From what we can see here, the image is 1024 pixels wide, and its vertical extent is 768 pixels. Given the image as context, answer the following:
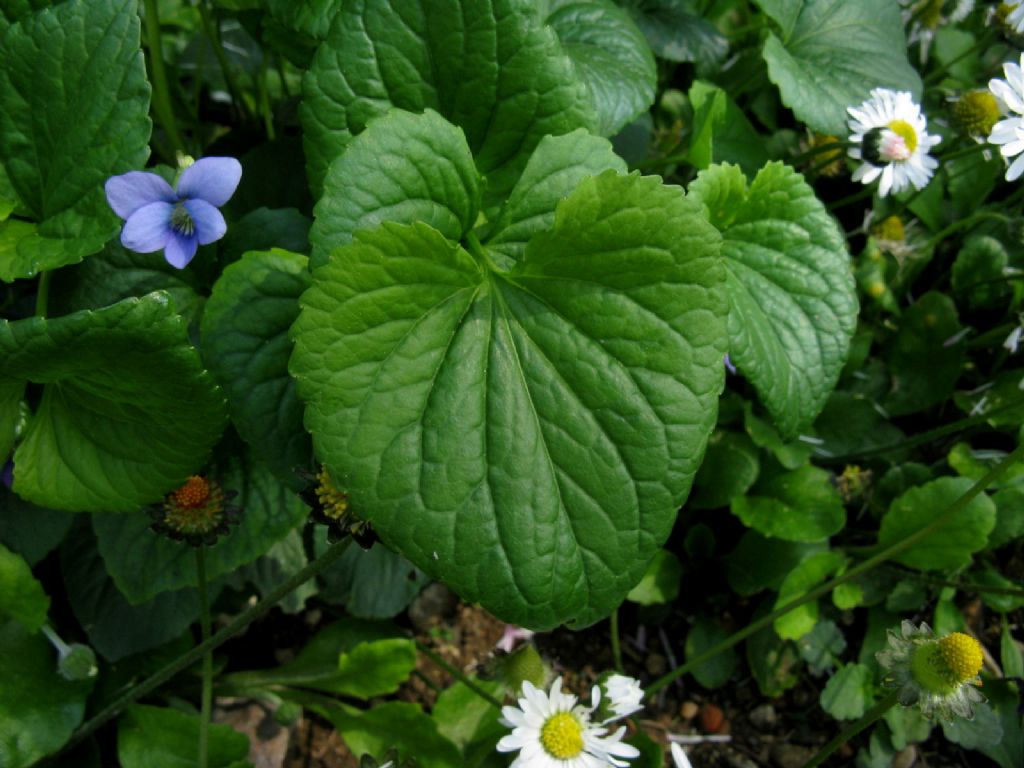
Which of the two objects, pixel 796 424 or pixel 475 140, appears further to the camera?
pixel 796 424

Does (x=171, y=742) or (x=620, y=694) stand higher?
(x=620, y=694)

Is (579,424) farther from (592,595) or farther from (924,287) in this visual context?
(924,287)

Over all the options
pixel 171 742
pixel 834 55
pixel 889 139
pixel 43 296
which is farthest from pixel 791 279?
pixel 171 742

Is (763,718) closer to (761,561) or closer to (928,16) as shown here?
(761,561)

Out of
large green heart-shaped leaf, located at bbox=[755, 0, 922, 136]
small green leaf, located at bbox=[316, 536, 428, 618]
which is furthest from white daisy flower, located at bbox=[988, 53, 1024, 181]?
small green leaf, located at bbox=[316, 536, 428, 618]

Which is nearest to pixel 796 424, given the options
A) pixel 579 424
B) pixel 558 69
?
pixel 579 424

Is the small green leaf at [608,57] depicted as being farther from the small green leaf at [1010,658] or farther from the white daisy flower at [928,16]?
the small green leaf at [1010,658]

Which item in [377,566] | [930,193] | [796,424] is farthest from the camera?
[930,193]
